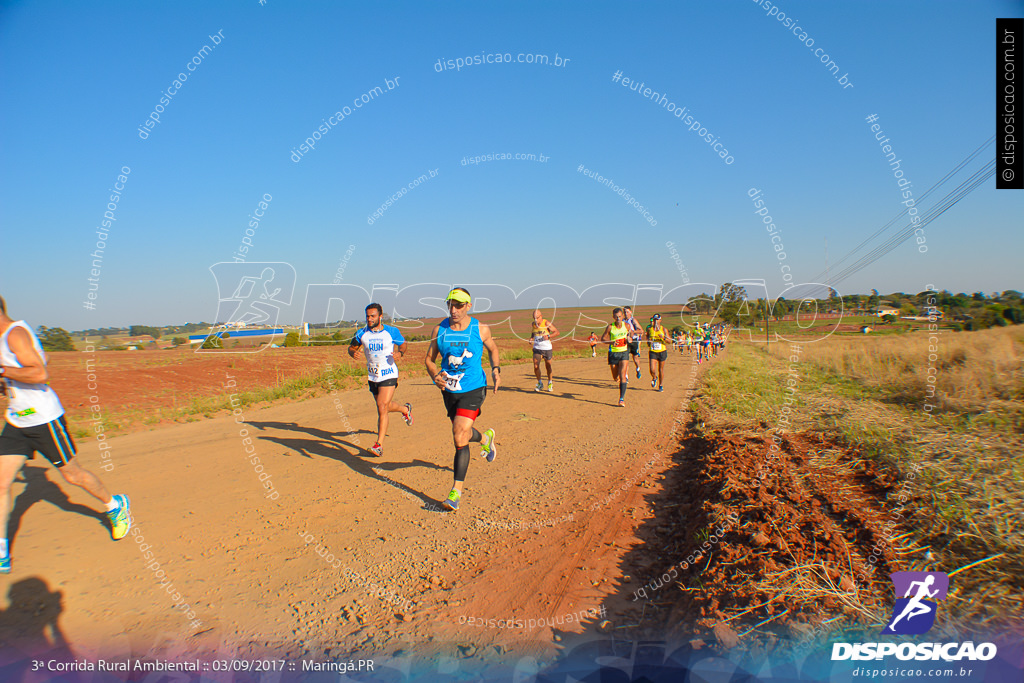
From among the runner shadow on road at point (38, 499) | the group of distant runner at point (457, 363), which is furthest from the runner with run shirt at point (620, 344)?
the runner shadow on road at point (38, 499)

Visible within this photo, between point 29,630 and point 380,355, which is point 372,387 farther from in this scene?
point 29,630

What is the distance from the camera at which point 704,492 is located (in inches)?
203

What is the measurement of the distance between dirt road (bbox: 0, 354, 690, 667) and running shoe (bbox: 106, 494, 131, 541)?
0.14 meters

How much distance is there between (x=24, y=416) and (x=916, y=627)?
6.80 meters

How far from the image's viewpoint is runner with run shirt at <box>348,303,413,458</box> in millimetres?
7227

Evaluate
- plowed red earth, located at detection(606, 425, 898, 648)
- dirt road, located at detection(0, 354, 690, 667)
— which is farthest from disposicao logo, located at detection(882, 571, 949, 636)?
dirt road, located at detection(0, 354, 690, 667)

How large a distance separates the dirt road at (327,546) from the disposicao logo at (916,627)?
1.61 m

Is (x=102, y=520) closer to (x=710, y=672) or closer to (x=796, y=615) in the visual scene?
(x=710, y=672)

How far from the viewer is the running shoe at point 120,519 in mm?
4504

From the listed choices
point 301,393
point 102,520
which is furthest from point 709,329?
point 102,520

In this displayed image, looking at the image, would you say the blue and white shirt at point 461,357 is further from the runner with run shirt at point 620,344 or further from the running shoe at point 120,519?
the runner with run shirt at point 620,344

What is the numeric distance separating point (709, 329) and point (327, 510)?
80.3 ft

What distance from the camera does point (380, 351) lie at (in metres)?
7.21

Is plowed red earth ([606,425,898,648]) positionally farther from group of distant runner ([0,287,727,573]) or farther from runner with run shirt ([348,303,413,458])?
runner with run shirt ([348,303,413,458])
